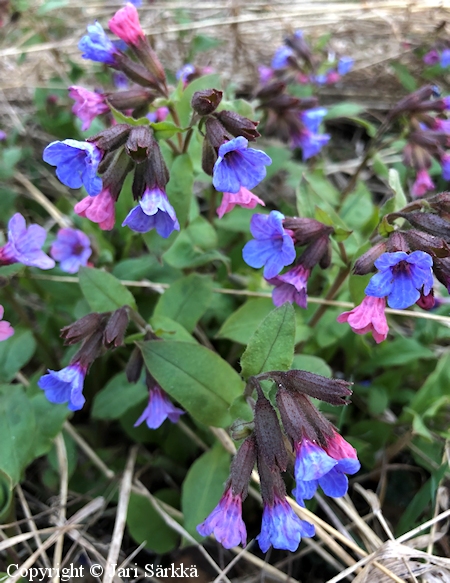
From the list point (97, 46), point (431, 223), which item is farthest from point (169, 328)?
point (97, 46)

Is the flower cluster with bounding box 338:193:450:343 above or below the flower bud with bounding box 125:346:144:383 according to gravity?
above

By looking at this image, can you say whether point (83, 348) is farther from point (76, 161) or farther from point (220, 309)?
point (220, 309)

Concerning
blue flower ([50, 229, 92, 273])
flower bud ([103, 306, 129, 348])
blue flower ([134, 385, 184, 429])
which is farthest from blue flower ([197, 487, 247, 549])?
blue flower ([50, 229, 92, 273])

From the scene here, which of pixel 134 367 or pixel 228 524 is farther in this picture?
pixel 134 367

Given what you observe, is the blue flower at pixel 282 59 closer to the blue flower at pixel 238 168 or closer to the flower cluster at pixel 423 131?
the flower cluster at pixel 423 131

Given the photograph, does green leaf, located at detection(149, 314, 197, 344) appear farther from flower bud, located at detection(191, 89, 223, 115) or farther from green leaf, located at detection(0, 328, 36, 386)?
flower bud, located at detection(191, 89, 223, 115)
